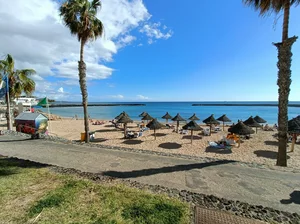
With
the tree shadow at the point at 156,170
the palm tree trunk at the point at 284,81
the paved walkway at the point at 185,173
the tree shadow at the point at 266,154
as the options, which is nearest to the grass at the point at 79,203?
the tree shadow at the point at 156,170

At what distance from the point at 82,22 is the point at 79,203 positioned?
35.8 feet

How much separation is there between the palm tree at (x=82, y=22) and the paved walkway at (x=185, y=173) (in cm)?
505

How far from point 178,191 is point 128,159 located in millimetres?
3284

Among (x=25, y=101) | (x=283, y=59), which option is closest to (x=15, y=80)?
(x=283, y=59)

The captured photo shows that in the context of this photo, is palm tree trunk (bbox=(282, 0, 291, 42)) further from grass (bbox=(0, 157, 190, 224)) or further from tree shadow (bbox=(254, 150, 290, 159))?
tree shadow (bbox=(254, 150, 290, 159))

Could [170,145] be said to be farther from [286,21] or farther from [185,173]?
[286,21]

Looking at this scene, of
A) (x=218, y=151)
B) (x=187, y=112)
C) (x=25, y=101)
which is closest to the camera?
(x=218, y=151)

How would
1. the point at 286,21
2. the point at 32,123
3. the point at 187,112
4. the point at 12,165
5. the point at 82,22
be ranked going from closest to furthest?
the point at 12,165, the point at 286,21, the point at 82,22, the point at 32,123, the point at 187,112

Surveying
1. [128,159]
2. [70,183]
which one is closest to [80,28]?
[128,159]

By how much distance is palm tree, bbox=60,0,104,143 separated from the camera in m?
10.4

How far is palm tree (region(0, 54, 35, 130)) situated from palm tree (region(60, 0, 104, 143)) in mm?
7264

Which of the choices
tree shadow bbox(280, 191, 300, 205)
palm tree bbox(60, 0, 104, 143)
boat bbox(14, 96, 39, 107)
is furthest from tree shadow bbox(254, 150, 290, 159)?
boat bbox(14, 96, 39, 107)

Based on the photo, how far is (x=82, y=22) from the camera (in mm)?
10555

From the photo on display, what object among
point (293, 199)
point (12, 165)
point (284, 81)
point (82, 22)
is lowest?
point (293, 199)
